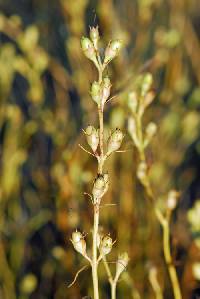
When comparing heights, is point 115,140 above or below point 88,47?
below

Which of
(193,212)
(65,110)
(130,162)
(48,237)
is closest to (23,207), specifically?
(48,237)

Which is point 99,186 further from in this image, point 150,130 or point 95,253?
point 150,130

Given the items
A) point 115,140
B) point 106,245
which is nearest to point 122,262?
point 106,245

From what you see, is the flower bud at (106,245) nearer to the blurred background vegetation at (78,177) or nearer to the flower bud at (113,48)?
the flower bud at (113,48)

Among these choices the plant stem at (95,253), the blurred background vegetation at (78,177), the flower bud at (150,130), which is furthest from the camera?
the blurred background vegetation at (78,177)

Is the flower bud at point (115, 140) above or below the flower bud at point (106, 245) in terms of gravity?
above

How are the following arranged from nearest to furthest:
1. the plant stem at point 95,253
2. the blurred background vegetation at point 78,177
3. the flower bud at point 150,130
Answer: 1. the plant stem at point 95,253
2. the flower bud at point 150,130
3. the blurred background vegetation at point 78,177

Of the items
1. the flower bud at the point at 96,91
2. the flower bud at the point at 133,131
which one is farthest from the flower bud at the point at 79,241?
the flower bud at the point at 133,131

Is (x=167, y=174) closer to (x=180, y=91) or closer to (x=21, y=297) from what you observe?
(x=180, y=91)

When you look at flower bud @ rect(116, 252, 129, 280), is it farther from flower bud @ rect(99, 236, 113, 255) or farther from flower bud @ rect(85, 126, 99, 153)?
flower bud @ rect(85, 126, 99, 153)
